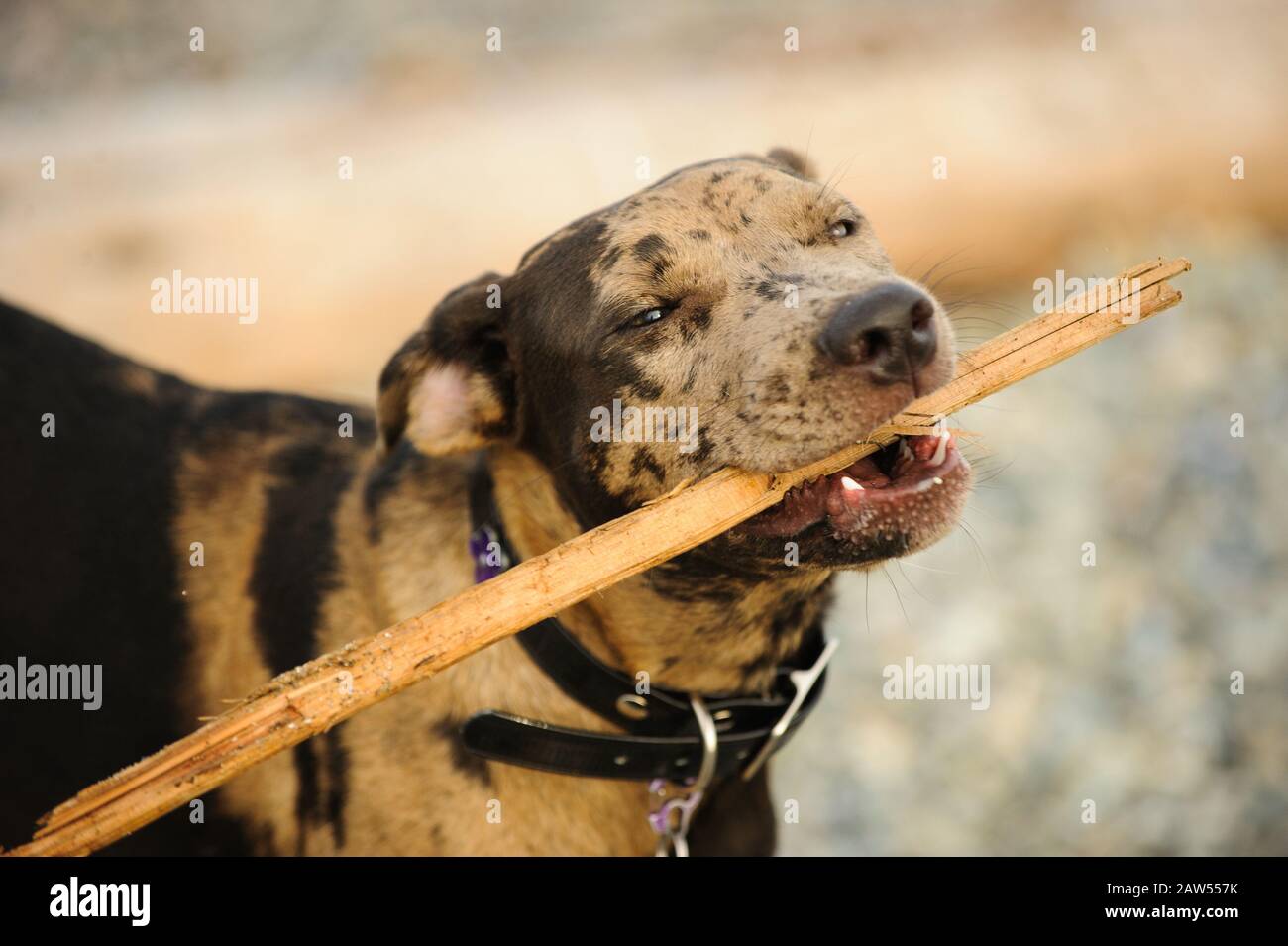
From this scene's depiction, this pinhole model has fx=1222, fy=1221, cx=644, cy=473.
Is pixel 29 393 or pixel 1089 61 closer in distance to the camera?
pixel 29 393

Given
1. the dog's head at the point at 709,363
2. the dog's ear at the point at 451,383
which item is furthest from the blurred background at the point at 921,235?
the dog's ear at the point at 451,383

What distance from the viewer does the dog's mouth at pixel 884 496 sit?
2.60 metres

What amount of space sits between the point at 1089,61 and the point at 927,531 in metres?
7.35

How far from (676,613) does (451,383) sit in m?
0.83

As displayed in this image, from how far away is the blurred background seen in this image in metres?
5.05

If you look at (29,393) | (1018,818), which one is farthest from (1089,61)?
(29,393)

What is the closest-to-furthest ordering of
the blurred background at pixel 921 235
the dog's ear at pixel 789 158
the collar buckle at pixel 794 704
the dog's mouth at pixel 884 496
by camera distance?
the dog's mouth at pixel 884 496, the collar buckle at pixel 794 704, the dog's ear at pixel 789 158, the blurred background at pixel 921 235

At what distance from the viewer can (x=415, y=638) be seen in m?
2.31

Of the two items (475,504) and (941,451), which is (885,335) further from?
(475,504)

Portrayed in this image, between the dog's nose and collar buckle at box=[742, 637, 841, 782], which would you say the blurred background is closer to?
collar buckle at box=[742, 637, 841, 782]

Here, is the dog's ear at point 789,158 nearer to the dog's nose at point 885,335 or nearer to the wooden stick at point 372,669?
the dog's nose at point 885,335
